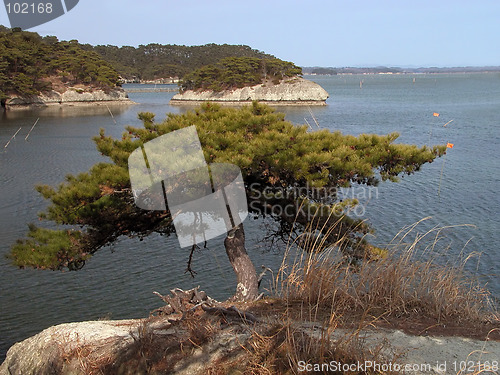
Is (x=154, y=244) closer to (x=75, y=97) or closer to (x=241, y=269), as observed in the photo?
(x=241, y=269)

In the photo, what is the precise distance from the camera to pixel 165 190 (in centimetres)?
591

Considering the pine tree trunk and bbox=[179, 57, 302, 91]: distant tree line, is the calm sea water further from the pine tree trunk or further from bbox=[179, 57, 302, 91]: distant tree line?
bbox=[179, 57, 302, 91]: distant tree line

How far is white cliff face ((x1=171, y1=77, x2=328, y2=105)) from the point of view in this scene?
57.3 meters

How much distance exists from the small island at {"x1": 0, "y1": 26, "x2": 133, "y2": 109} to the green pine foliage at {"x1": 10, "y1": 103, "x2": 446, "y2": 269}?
50.4 m

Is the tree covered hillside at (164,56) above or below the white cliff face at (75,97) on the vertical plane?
above

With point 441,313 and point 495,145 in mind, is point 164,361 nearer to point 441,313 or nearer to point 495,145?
point 441,313

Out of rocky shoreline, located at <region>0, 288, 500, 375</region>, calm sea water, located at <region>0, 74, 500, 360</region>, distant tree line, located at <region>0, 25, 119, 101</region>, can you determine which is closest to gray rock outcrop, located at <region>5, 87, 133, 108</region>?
distant tree line, located at <region>0, 25, 119, 101</region>

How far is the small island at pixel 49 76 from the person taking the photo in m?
52.6

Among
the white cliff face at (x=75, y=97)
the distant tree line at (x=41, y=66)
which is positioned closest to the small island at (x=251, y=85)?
the white cliff face at (x=75, y=97)

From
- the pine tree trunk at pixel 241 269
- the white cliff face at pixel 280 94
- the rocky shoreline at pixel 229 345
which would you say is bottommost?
the white cliff face at pixel 280 94

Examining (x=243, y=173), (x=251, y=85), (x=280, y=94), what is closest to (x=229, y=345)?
(x=243, y=173)

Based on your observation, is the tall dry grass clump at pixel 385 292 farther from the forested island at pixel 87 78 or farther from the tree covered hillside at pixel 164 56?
the tree covered hillside at pixel 164 56

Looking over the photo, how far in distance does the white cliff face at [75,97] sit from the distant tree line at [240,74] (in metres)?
9.86

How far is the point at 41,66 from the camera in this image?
2391 inches
